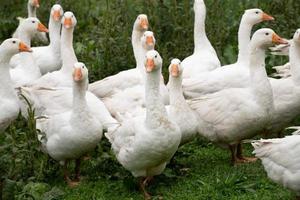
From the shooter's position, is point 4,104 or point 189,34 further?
point 189,34

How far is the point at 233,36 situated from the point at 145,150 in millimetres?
5210

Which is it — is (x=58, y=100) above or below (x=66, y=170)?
above

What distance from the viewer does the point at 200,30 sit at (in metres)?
11.7

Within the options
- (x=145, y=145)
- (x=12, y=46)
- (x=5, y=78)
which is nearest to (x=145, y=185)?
(x=145, y=145)

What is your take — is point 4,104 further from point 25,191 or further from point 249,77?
point 249,77

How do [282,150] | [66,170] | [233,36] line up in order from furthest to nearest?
[233,36], [66,170], [282,150]

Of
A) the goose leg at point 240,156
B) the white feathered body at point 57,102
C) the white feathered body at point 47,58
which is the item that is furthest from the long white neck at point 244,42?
the white feathered body at point 47,58

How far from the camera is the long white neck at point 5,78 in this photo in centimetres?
1005

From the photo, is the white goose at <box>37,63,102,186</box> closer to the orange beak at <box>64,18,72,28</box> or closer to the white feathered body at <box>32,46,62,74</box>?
the orange beak at <box>64,18,72,28</box>

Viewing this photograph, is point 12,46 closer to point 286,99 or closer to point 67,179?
point 67,179

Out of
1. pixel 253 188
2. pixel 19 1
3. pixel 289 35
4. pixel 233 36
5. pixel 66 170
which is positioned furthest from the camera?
pixel 19 1

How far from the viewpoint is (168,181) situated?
9.26 m

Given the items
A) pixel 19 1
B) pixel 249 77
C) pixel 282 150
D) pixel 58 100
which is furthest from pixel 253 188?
pixel 19 1

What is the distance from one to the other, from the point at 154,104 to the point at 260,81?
1.49 m
